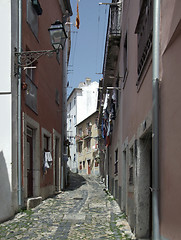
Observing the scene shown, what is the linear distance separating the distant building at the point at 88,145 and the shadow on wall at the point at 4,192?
27.3 meters

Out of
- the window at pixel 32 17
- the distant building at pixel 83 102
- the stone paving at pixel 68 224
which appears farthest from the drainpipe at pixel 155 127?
the distant building at pixel 83 102

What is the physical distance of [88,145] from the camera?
40.6 metres

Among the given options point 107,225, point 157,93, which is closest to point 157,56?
point 157,93

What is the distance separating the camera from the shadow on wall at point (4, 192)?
8.00 meters

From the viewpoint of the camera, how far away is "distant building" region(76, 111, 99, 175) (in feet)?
124

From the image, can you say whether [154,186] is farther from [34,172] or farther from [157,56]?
[34,172]

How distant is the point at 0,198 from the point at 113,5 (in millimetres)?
8003

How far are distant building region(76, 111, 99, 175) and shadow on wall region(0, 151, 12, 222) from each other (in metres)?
27.3

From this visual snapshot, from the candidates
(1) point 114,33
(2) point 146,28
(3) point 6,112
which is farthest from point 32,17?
(2) point 146,28

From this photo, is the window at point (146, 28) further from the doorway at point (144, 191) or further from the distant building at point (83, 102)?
the distant building at point (83, 102)

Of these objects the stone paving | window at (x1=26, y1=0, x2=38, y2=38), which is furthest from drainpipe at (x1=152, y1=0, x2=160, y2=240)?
window at (x1=26, y1=0, x2=38, y2=38)

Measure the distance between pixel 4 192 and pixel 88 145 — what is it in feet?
106

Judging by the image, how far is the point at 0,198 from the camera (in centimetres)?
813

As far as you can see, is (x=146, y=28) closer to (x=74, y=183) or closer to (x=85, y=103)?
(x=74, y=183)
